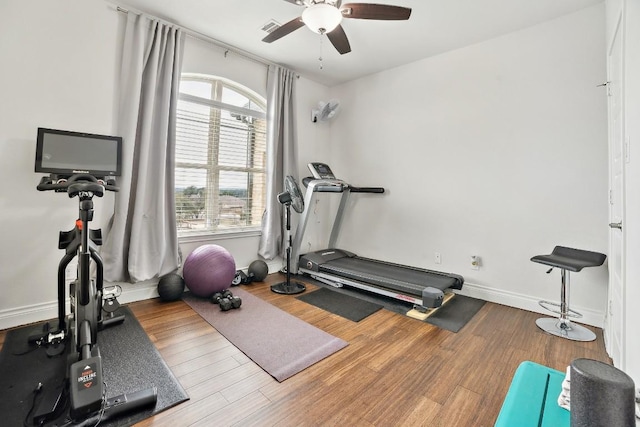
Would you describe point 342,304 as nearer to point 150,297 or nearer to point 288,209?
point 288,209

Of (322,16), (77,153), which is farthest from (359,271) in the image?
(77,153)

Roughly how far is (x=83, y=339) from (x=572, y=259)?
361 centimetres

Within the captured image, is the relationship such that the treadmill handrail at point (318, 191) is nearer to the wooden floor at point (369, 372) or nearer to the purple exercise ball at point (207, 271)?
the purple exercise ball at point (207, 271)

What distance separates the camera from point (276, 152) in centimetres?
418

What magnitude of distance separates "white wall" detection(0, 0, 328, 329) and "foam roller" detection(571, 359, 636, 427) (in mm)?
3562

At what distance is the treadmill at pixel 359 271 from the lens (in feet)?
9.99

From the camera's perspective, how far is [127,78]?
2.94m

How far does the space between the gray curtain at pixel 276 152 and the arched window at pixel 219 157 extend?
17 cm

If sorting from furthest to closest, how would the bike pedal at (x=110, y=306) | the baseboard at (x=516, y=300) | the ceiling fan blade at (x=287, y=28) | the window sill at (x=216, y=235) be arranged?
the window sill at (x=216, y=235), the baseboard at (x=516, y=300), the ceiling fan blade at (x=287, y=28), the bike pedal at (x=110, y=306)

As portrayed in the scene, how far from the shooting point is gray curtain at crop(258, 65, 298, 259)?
415 centimetres

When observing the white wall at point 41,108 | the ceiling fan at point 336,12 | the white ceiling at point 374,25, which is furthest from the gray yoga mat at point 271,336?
the white ceiling at point 374,25

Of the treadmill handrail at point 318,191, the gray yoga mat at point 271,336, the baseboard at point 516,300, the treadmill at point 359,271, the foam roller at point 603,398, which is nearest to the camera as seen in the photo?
the foam roller at point 603,398

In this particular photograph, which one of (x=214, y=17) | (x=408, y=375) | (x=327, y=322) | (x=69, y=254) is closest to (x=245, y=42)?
(x=214, y=17)

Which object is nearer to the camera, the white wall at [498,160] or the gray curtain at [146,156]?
the white wall at [498,160]
